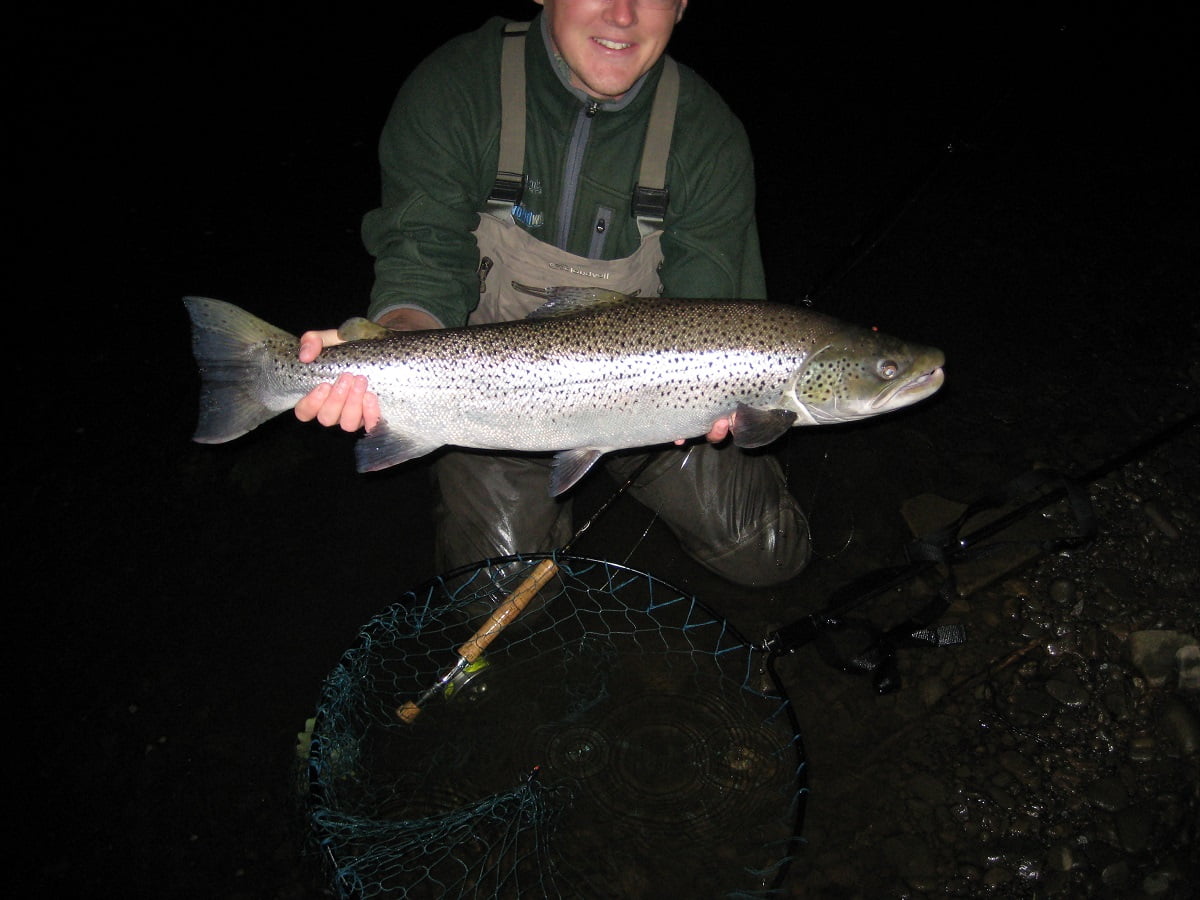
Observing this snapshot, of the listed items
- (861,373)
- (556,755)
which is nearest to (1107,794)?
(861,373)

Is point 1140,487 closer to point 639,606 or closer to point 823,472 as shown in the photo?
point 823,472

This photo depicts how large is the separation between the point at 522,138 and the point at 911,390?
66.1 inches

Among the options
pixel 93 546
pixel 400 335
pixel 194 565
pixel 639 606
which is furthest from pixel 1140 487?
pixel 93 546

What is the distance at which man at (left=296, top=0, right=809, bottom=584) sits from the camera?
8.32 ft

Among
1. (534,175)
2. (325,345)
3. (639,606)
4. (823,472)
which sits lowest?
(639,606)

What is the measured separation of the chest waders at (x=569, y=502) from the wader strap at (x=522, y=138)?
13cm

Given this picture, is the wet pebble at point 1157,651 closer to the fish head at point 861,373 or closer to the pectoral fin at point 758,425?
the fish head at point 861,373

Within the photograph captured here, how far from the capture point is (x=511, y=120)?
2648 millimetres

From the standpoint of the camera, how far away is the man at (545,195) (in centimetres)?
254

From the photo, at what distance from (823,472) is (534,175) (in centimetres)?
202

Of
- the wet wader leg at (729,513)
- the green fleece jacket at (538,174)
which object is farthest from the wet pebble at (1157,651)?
the green fleece jacket at (538,174)

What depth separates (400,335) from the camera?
2.36 metres

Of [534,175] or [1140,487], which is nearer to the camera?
[534,175]

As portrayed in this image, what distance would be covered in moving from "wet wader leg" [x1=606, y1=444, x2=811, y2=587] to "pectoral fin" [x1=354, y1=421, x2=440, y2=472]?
1143 mm
